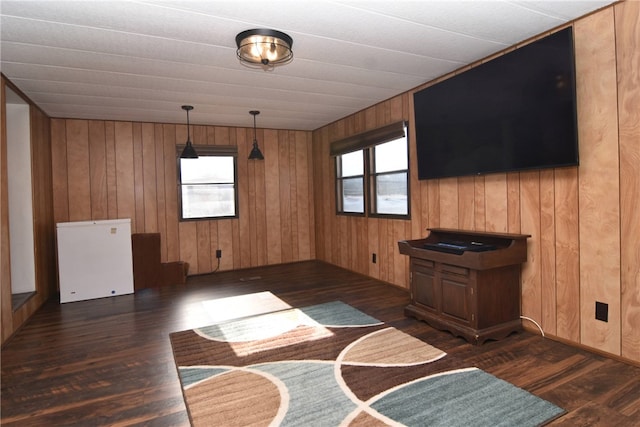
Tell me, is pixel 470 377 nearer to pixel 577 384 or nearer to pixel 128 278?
pixel 577 384

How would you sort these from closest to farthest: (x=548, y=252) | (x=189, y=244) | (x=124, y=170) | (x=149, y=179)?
(x=548, y=252)
(x=124, y=170)
(x=149, y=179)
(x=189, y=244)

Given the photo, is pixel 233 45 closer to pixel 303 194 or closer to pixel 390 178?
Result: pixel 390 178

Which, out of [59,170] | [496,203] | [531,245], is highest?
[59,170]

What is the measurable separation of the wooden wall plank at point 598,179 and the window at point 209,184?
179 inches

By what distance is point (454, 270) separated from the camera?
295 cm

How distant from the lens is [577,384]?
2160mm

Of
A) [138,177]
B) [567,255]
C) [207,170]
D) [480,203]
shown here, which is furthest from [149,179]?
[567,255]

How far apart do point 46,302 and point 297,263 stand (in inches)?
135

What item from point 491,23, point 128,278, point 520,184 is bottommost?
point 128,278

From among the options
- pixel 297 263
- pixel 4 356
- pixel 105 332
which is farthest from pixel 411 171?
pixel 4 356

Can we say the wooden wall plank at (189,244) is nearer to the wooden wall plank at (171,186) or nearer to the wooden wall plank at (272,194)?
the wooden wall plank at (171,186)

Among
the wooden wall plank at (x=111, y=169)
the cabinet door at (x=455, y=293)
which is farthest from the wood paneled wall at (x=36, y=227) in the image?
the cabinet door at (x=455, y=293)

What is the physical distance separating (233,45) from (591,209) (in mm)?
2839

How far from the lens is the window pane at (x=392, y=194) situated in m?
4.38
